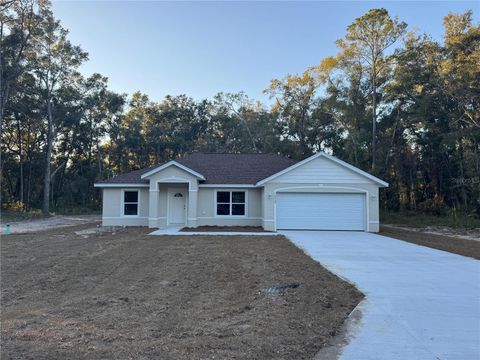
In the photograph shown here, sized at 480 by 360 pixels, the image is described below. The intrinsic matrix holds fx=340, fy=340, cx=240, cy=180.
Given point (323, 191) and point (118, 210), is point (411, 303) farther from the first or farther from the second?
point (118, 210)

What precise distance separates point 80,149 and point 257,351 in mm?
37525

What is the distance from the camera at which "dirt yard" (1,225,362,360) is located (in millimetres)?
3838

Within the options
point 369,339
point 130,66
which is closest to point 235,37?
point 130,66

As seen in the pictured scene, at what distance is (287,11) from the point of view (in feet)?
47.3

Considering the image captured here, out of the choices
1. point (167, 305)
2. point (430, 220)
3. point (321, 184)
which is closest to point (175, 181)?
point (321, 184)

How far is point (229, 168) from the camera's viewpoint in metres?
20.9

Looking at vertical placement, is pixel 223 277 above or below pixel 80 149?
below

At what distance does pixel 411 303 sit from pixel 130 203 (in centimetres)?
1625

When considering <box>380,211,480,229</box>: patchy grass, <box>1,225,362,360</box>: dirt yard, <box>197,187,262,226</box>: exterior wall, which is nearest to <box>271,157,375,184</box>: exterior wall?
<box>197,187,262,226</box>: exterior wall

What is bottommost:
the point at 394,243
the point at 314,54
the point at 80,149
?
the point at 394,243

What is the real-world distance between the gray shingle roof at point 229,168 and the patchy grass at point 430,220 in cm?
943

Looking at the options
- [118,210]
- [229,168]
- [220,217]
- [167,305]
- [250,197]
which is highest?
[229,168]

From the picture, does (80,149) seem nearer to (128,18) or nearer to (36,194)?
(36,194)

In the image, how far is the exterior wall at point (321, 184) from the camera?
17.1 meters
